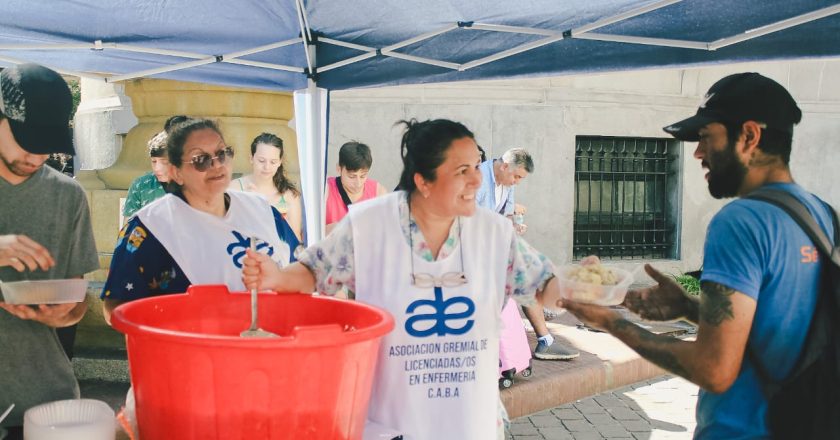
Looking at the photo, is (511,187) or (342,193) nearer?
(342,193)

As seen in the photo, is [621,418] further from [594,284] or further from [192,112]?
[192,112]

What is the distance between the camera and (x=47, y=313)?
77.6 inches

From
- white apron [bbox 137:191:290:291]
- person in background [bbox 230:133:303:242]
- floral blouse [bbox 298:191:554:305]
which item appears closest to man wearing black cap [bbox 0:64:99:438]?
white apron [bbox 137:191:290:291]

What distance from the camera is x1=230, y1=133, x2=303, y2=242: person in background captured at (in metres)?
5.27

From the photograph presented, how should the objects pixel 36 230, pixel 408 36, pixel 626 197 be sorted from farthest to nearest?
pixel 626 197
pixel 408 36
pixel 36 230

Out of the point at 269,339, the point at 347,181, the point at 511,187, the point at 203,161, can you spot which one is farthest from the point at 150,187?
the point at 269,339

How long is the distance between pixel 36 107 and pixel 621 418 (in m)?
4.56

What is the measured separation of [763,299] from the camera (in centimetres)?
181

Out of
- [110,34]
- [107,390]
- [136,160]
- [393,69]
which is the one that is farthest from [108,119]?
[393,69]

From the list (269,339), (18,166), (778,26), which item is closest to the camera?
(269,339)

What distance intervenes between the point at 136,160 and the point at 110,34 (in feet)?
7.27

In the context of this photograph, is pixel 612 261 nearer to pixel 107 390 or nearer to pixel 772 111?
pixel 107 390

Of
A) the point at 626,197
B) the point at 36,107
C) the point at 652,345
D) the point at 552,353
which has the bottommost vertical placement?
the point at 552,353

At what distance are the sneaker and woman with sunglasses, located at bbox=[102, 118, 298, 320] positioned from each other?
370 centimetres
